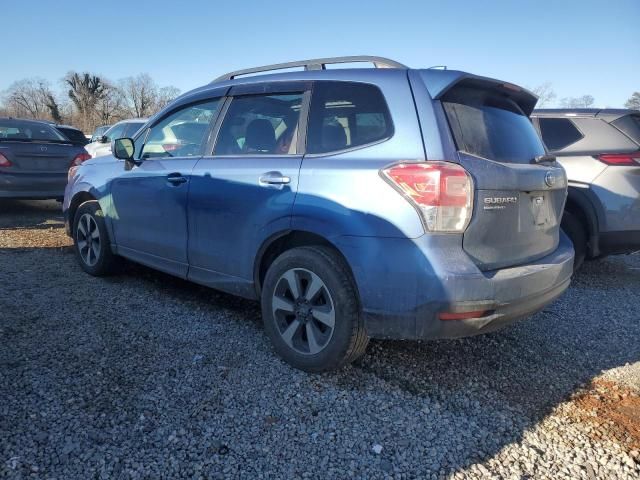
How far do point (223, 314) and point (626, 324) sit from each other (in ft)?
11.0

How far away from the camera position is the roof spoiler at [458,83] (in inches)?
105

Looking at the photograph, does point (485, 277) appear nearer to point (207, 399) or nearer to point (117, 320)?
point (207, 399)

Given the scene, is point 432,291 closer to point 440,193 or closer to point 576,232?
point 440,193

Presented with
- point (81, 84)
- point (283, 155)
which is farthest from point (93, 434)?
point (81, 84)

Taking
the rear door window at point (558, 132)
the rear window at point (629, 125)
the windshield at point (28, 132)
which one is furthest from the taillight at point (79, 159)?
the rear window at point (629, 125)

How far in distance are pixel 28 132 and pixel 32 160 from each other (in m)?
0.87

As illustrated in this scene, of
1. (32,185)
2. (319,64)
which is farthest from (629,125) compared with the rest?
(32,185)

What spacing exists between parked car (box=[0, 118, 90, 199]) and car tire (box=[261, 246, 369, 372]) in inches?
241

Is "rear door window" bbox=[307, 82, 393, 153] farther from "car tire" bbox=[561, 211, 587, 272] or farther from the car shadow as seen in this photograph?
the car shadow

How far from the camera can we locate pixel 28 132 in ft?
26.6

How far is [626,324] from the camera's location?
4.05 meters

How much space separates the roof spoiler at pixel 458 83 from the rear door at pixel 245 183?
2.72 ft

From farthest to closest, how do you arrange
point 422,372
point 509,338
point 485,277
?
1. point 509,338
2. point 422,372
3. point 485,277

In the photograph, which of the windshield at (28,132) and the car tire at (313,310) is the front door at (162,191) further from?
the windshield at (28,132)
